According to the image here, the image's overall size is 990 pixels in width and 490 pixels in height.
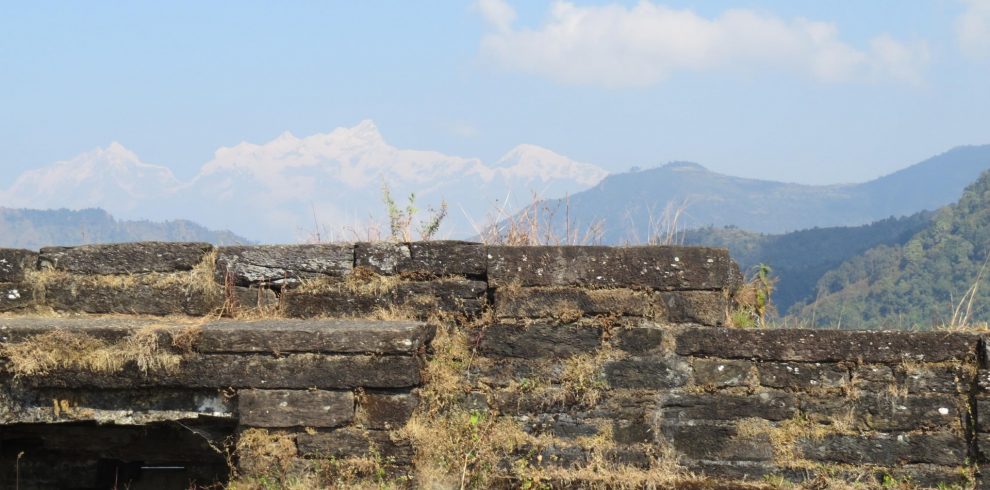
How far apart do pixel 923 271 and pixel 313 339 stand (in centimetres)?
8260

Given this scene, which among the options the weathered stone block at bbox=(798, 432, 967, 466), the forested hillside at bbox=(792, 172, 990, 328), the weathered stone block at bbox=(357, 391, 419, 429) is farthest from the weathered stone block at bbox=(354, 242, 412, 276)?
the forested hillside at bbox=(792, 172, 990, 328)

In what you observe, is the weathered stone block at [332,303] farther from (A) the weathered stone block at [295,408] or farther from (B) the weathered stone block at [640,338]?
(B) the weathered stone block at [640,338]

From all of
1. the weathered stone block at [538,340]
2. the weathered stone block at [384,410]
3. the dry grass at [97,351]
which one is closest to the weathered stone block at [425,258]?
the weathered stone block at [538,340]

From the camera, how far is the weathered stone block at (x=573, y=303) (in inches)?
225

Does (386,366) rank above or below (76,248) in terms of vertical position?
below

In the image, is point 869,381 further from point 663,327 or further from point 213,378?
point 213,378

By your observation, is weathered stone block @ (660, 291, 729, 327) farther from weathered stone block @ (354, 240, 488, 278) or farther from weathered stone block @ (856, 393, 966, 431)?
weathered stone block @ (354, 240, 488, 278)

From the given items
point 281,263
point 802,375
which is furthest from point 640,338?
point 281,263

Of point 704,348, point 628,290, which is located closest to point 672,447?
point 704,348

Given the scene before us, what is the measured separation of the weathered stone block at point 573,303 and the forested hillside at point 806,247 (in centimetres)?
12315

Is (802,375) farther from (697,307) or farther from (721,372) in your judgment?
(697,307)

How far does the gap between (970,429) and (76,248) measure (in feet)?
18.6

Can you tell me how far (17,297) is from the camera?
6090 millimetres

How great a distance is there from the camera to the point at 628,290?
5734 mm
